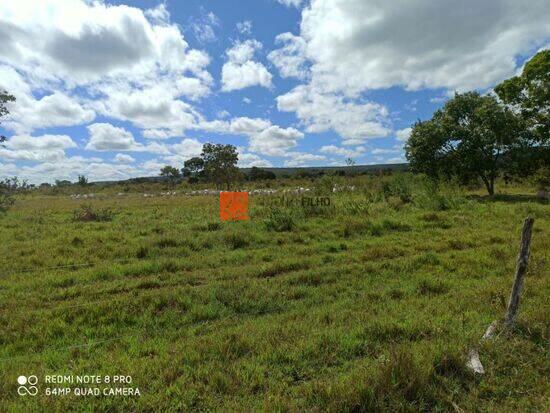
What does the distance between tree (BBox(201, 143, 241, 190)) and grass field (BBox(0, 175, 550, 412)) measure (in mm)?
30416

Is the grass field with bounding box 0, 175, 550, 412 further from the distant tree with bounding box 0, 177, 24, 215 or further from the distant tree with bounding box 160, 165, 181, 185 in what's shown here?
the distant tree with bounding box 160, 165, 181, 185

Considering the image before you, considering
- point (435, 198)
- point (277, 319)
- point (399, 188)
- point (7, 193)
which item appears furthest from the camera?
point (399, 188)

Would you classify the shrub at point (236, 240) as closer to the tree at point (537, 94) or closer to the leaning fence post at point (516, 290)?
the leaning fence post at point (516, 290)

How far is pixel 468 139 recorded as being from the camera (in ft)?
75.7

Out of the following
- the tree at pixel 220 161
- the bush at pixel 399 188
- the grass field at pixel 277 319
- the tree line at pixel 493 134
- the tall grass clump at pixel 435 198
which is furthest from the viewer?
the tree at pixel 220 161

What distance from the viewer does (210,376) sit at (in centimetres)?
360

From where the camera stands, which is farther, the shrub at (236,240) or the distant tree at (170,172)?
the distant tree at (170,172)

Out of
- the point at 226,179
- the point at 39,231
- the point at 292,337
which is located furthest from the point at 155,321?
the point at 226,179

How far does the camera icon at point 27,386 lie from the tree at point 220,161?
38081 millimetres

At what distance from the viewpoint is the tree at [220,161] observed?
40.9 metres

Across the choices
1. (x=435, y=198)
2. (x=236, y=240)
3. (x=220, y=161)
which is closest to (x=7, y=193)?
(x=236, y=240)

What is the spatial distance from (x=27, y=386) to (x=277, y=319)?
10.0 ft

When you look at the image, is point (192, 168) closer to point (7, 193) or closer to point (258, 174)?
point (258, 174)

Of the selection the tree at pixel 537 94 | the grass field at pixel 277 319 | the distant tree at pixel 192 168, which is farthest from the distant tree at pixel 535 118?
the distant tree at pixel 192 168
